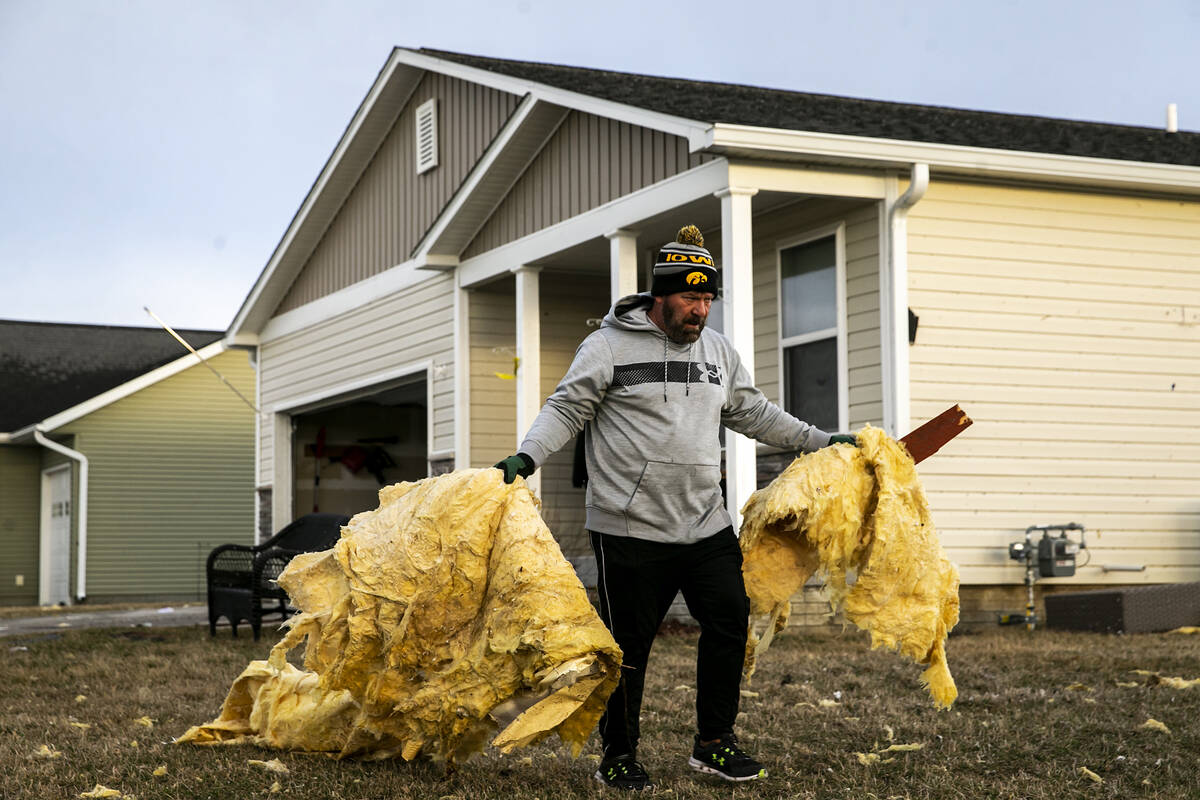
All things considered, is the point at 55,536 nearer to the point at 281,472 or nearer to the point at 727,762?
the point at 281,472

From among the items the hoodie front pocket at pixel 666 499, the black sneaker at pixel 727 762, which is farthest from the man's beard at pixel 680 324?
the black sneaker at pixel 727 762

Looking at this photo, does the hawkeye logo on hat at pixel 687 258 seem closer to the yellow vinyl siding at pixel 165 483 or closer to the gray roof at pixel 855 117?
the gray roof at pixel 855 117

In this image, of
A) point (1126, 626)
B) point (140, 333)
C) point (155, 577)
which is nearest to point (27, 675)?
point (1126, 626)

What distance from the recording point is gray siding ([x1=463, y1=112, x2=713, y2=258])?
11219 mm

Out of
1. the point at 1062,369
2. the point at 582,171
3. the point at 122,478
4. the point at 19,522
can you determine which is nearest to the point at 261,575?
the point at 582,171

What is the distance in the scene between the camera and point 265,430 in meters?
19.1

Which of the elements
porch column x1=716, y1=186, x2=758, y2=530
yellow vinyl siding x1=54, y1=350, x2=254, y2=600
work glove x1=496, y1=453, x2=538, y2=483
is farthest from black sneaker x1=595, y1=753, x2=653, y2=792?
yellow vinyl siding x1=54, y1=350, x2=254, y2=600

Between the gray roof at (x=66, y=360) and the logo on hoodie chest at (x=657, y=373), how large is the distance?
23019mm

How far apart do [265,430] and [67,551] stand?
329 inches

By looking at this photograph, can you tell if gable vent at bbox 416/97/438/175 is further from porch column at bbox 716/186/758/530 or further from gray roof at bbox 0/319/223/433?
gray roof at bbox 0/319/223/433

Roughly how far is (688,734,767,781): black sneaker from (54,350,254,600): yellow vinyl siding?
855 inches

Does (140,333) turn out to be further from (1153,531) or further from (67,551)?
(1153,531)

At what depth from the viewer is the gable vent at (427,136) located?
51.0ft

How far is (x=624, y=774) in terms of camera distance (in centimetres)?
496
